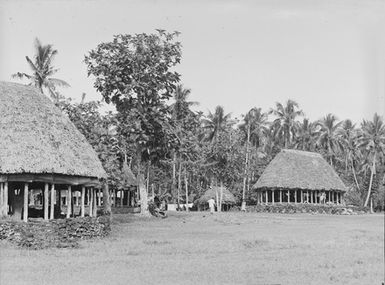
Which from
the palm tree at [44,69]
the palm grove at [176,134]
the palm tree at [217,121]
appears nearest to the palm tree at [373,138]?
the palm grove at [176,134]

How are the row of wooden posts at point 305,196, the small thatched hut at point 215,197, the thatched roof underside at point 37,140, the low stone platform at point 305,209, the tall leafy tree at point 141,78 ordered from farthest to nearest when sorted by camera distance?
the small thatched hut at point 215,197 < the row of wooden posts at point 305,196 < the low stone platform at point 305,209 < the tall leafy tree at point 141,78 < the thatched roof underside at point 37,140

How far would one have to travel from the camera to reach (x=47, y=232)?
21.0m

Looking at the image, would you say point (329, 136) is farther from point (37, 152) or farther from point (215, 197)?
point (37, 152)

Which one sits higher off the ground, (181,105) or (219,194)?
(181,105)

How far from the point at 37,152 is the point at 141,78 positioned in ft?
46.3

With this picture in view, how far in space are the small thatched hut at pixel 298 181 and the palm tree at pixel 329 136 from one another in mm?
13431

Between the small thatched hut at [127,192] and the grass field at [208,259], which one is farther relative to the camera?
the small thatched hut at [127,192]

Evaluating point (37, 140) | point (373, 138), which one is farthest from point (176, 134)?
point (373, 138)

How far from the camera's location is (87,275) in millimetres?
13266

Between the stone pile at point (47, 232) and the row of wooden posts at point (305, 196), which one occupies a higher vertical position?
the row of wooden posts at point (305, 196)

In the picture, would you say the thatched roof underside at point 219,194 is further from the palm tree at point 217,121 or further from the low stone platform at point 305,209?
the low stone platform at point 305,209

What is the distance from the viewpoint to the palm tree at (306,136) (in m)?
68.3

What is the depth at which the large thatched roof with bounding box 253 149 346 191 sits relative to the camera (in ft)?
162

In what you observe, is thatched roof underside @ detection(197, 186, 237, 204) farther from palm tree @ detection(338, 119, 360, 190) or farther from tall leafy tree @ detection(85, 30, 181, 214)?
tall leafy tree @ detection(85, 30, 181, 214)
